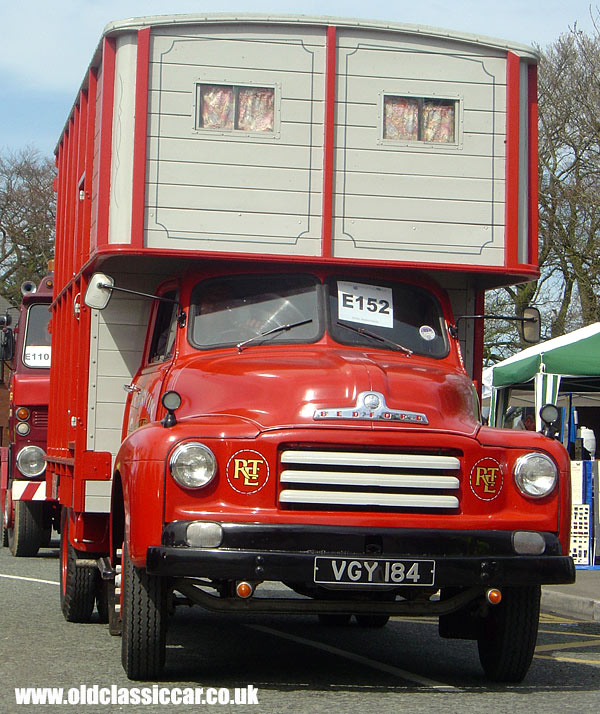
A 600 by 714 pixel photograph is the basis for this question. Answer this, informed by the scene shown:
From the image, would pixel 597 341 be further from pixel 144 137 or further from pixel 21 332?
pixel 144 137

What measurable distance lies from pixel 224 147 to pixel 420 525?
2905 millimetres

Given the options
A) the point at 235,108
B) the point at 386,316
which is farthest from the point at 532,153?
the point at 235,108

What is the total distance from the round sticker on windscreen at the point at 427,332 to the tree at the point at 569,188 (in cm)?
2293

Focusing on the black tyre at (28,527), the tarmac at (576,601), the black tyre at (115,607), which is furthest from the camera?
the black tyre at (28,527)

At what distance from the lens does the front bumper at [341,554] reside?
247 inches

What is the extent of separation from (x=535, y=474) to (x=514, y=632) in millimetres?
896

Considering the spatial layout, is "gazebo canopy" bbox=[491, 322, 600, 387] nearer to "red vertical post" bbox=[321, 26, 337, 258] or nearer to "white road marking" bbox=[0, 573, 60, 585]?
"white road marking" bbox=[0, 573, 60, 585]

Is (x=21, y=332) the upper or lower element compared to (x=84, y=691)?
upper

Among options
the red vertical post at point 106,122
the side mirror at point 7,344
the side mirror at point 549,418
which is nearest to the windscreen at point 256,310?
the red vertical post at point 106,122

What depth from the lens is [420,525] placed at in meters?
6.50

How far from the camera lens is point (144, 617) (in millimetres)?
6676

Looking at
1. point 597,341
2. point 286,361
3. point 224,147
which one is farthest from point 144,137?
point 597,341

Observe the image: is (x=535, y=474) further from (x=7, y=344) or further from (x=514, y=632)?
(x=7, y=344)

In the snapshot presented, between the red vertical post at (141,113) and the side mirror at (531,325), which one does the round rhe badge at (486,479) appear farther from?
the red vertical post at (141,113)
